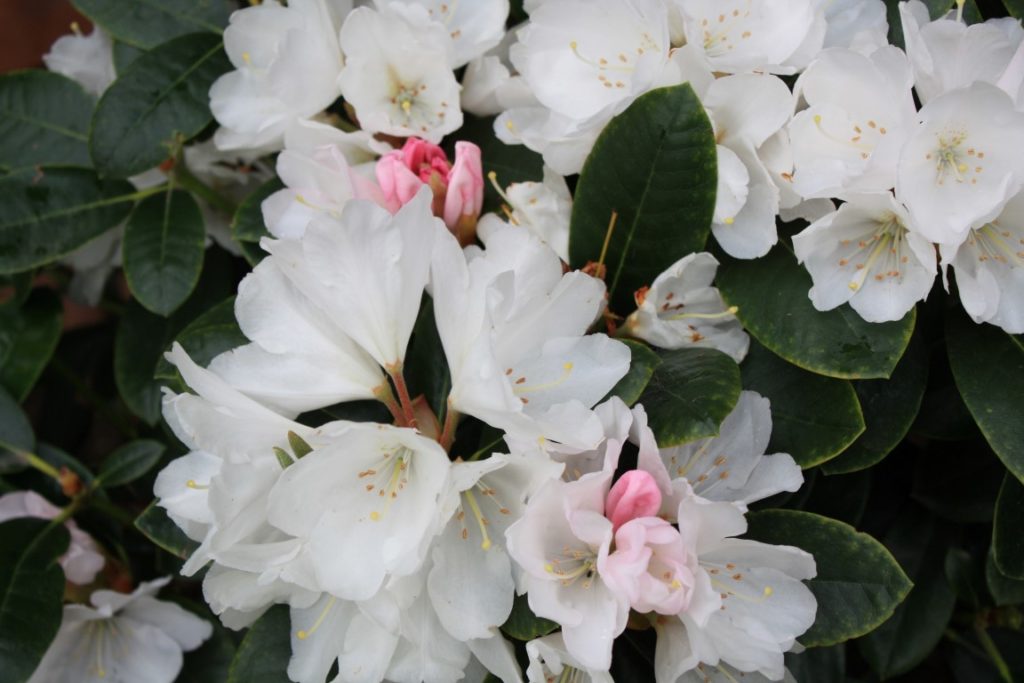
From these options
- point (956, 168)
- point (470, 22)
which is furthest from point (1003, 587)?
point (470, 22)

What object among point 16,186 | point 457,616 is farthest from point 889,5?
point 16,186

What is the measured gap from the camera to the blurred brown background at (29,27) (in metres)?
2.21

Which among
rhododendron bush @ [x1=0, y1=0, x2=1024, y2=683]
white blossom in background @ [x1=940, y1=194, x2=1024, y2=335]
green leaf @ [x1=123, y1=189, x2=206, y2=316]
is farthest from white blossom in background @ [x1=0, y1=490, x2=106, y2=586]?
white blossom in background @ [x1=940, y1=194, x2=1024, y2=335]

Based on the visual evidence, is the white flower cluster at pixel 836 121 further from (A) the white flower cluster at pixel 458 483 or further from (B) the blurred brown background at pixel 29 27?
(B) the blurred brown background at pixel 29 27

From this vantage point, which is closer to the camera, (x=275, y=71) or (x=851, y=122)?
(x=851, y=122)

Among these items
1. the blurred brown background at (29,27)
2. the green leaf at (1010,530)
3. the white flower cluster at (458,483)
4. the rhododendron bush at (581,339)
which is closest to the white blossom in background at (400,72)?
the rhododendron bush at (581,339)

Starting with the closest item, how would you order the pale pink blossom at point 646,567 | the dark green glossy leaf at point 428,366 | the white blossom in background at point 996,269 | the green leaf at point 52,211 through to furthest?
the pale pink blossom at point 646,567 → the white blossom in background at point 996,269 → the dark green glossy leaf at point 428,366 → the green leaf at point 52,211

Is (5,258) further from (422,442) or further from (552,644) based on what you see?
(552,644)

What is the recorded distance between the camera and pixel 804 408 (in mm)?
931

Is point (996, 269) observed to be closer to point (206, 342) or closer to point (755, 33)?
point (755, 33)

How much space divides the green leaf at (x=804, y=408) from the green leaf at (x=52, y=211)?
32.2 inches

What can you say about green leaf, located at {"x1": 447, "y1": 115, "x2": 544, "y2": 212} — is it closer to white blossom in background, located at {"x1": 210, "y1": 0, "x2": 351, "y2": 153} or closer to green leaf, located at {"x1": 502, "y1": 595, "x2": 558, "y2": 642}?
white blossom in background, located at {"x1": 210, "y1": 0, "x2": 351, "y2": 153}

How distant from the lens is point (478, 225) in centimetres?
97

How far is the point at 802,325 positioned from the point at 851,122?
185 mm
